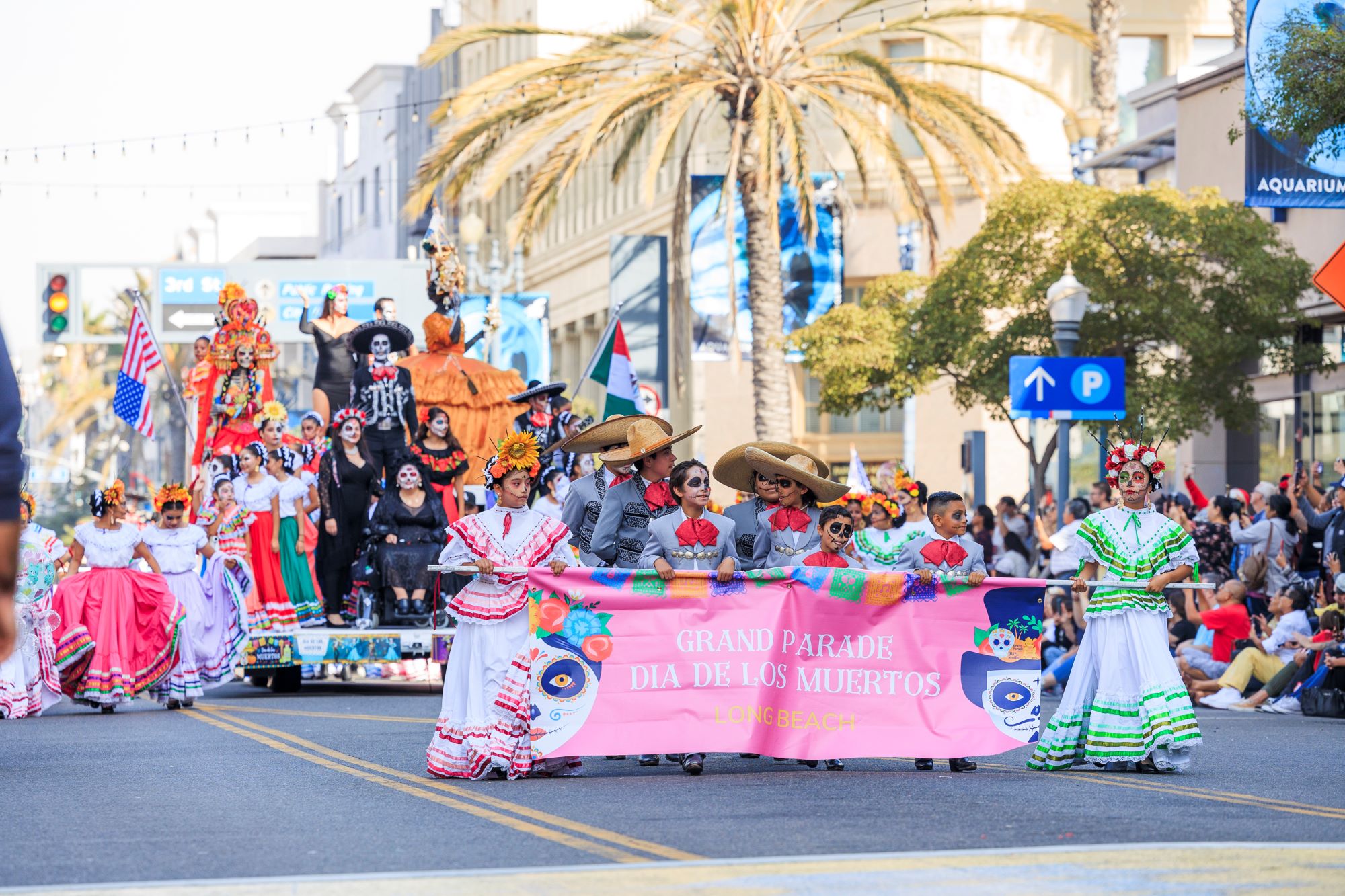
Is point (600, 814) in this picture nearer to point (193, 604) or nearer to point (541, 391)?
point (193, 604)

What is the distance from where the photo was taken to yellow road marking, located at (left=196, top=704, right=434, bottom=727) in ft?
54.5

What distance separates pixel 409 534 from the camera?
20.4m

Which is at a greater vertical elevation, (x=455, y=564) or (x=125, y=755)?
(x=455, y=564)

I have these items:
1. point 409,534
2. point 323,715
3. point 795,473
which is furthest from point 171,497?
point 795,473

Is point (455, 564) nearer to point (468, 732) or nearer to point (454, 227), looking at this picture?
point (468, 732)

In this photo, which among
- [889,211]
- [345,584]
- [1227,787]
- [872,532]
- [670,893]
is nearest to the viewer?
[670,893]

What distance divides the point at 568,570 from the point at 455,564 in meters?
0.61

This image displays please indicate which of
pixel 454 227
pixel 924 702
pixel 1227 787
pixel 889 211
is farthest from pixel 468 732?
pixel 454 227

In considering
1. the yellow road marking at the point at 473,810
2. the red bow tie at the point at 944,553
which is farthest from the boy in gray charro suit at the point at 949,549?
the yellow road marking at the point at 473,810

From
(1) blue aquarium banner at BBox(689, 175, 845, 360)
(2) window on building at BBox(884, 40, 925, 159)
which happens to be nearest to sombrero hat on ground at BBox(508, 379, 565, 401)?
(1) blue aquarium banner at BBox(689, 175, 845, 360)

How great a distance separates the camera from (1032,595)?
1303cm

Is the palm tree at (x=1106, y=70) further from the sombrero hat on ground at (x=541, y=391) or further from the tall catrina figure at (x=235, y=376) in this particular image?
the tall catrina figure at (x=235, y=376)

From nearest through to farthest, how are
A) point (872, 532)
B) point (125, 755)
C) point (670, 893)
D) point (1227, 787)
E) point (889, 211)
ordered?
point (670, 893) < point (1227, 787) < point (125, 755) < point (872, 532) < point (889, 211)

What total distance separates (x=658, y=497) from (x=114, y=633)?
22.0 feet
